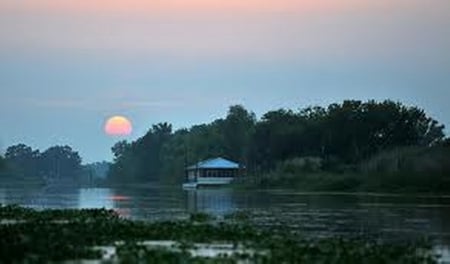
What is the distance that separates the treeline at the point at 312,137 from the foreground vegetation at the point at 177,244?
7434 centimetres

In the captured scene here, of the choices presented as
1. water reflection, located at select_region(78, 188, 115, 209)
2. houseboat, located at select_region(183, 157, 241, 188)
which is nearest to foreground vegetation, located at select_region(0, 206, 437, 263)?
water reflection, located at select_region(78, 188, 115, 209)

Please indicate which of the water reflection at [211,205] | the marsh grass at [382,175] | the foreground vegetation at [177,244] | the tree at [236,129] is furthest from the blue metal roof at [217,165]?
the foreground vegetation at [177,244]

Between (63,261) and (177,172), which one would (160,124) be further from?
(63,261)

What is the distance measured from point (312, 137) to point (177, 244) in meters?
94.9

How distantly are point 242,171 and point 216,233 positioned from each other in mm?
105747

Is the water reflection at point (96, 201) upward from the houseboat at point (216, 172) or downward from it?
downward

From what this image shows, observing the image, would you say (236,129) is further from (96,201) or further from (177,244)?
(177,244)

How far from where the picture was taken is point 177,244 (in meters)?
25.3

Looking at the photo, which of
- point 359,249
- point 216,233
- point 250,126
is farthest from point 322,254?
point 250,126

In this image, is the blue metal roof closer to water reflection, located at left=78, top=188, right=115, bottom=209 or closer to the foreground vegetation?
water reflection, located at left=78, top=188, right=115, bottom=209

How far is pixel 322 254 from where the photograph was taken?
23422mm

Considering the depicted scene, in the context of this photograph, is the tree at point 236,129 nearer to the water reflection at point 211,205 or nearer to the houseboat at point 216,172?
the houseboat at point 216,172

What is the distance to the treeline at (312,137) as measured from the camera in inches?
4382

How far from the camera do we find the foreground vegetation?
21.5 m
